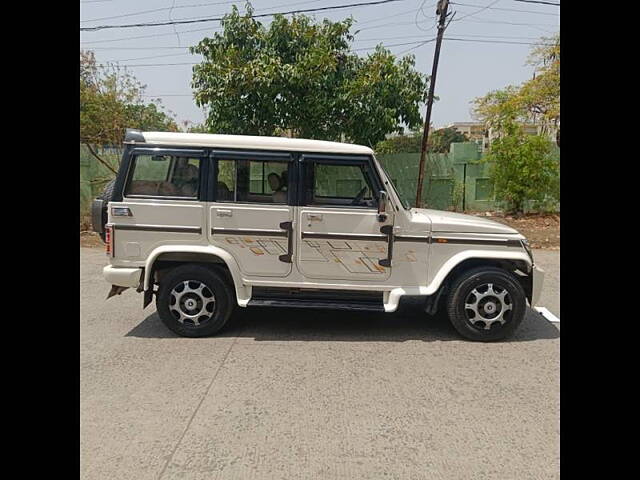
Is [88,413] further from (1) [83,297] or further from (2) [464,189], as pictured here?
(2) [464,189]

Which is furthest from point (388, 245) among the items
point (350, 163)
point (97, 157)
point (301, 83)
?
point (97, 157)

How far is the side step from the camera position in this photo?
4.96 meters

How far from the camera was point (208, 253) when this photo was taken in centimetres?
496

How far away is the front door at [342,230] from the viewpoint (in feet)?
16.1

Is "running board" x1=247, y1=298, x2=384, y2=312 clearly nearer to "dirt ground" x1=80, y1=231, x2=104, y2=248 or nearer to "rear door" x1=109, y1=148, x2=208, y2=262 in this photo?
"rear door" x1=109, y1=148, x2=208, y2=262

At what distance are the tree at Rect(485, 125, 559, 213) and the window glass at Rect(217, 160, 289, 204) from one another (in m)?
9.89

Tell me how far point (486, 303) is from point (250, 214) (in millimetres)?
2608

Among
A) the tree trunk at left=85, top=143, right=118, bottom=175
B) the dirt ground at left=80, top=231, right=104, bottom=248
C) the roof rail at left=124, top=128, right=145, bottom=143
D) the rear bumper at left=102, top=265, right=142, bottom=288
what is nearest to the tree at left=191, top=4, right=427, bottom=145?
the tree trunk at left=85, top=143, right=118, bottom=175

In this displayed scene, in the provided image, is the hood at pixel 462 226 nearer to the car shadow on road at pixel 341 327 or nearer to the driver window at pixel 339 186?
the driver window at pixel 339 186

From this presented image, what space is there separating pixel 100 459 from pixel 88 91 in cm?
1252

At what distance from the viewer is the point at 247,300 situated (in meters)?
5.05

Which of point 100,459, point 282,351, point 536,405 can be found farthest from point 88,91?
point 536,405

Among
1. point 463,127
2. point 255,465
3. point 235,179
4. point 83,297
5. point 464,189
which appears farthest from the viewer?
point 463,127

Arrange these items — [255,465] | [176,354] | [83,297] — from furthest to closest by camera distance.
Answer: [83,297] → [176,354] → [255,465]
